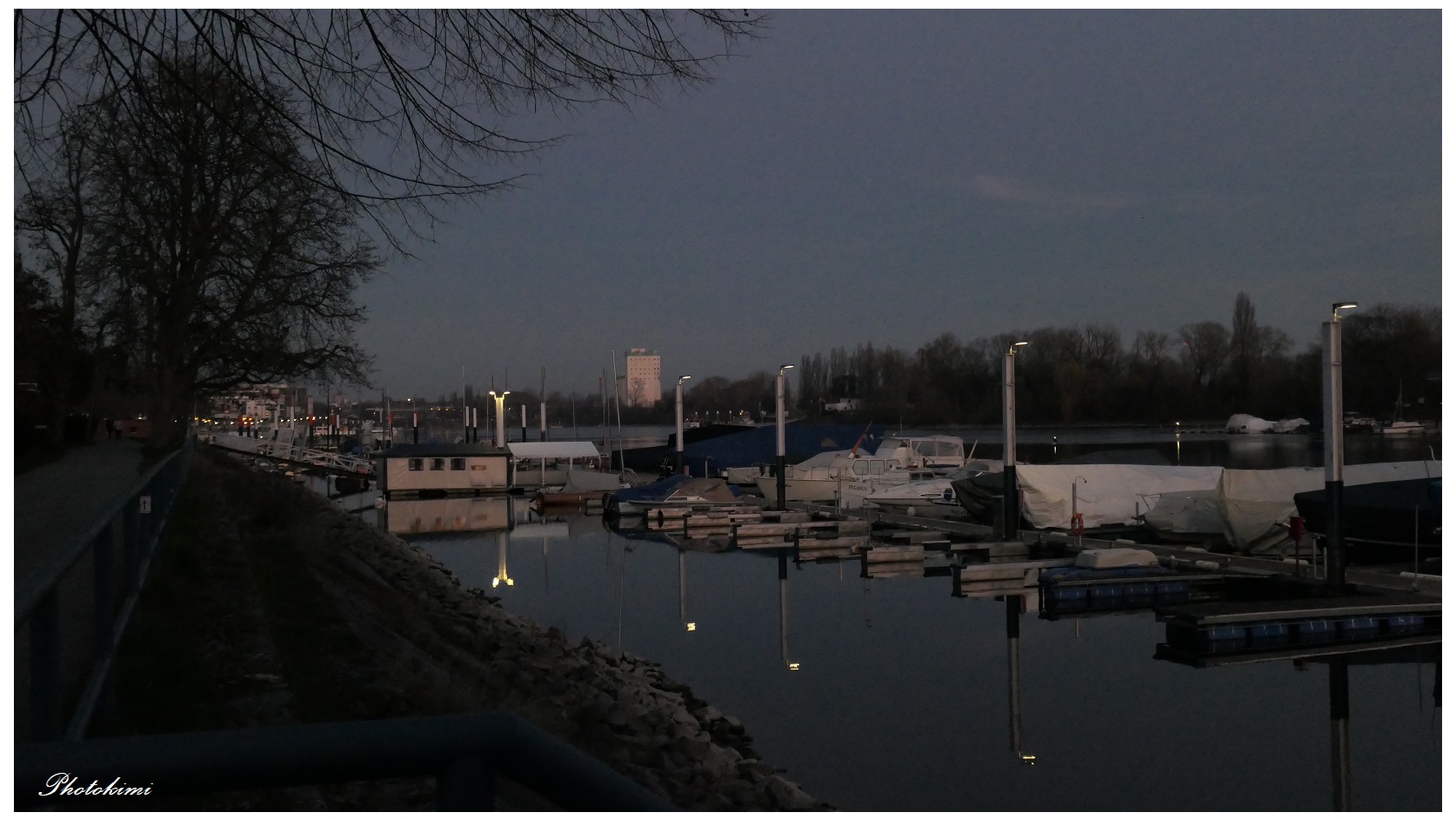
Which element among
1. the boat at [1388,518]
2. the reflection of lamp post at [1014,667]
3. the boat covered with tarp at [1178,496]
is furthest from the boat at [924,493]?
the boat at [1388,518]

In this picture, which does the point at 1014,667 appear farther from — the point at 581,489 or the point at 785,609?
the point at 581,489

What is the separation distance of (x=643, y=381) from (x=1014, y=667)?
12083 centimetres

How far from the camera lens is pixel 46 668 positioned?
4367 millimetres

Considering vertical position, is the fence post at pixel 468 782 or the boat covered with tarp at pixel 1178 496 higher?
the fence post at pixel 468 782

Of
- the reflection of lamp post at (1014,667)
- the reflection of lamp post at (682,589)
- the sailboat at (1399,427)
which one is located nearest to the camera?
the reflection of lamp post at (1014,667)

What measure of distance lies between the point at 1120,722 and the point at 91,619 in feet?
40.1

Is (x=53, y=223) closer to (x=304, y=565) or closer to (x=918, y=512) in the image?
(x=304, y=565)

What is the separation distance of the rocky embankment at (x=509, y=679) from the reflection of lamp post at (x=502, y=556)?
20.1ft

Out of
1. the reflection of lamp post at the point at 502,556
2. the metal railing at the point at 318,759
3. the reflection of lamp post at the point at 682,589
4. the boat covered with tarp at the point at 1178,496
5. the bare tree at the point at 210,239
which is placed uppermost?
the bare tree at the point at 210,239

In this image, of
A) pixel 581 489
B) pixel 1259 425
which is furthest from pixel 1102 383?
pixel 581 489

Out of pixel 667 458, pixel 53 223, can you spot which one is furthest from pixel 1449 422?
pixel 667 458

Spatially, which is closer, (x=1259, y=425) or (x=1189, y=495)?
(x=1189, y=495)

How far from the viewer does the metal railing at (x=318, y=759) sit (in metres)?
1.87

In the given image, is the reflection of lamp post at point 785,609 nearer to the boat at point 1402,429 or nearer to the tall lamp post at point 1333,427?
the tall lamp post at point 1333,427
